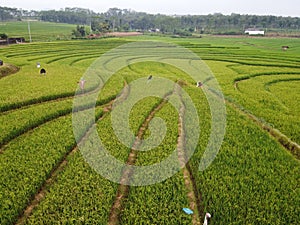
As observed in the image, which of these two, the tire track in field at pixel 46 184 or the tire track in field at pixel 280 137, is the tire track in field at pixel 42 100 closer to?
the tire track in field at pixel 46 184

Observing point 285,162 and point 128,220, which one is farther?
point 285,162

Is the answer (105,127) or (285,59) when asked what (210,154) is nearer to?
(105,127)

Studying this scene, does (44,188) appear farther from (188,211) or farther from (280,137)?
(280,137)

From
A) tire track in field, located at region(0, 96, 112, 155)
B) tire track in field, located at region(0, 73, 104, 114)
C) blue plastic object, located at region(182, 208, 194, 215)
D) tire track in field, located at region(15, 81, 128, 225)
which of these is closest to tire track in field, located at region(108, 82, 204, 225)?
blue plastic object, located at region(182, 208, 194, 215)

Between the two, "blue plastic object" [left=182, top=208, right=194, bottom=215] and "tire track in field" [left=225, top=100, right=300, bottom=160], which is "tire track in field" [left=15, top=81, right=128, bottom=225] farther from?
"tire track in field" [left=225, top=100, right=300, bottom=160]

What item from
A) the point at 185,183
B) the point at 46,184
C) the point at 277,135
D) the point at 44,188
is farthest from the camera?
the point at 277,135

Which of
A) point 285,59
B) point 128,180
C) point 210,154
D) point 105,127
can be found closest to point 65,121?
point 105,127

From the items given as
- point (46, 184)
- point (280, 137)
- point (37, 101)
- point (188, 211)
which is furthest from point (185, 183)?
point (37, 101)

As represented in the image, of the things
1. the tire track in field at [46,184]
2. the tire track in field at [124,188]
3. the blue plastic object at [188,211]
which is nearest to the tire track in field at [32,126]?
the tire track in field at [46,184]
